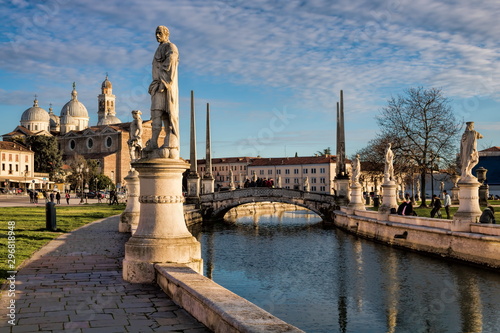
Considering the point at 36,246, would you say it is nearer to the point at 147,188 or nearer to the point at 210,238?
the point at 147,188

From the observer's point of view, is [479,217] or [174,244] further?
[479,217]

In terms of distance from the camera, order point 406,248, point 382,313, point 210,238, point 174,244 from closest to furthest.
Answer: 1. point 174,244
2. point 382,313
3. point 406,248
4. point 210,238

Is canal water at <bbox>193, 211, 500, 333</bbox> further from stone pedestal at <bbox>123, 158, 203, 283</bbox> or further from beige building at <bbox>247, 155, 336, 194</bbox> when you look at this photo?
beige building at <bbox>247, 155, 336, 194</bbox>

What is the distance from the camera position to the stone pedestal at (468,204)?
17031 mm

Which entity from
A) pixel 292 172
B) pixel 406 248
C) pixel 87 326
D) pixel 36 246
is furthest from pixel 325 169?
pixel 87 326

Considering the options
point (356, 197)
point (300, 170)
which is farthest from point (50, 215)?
point (300, 170)

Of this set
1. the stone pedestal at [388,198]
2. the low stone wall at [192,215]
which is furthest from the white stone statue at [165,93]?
the low stone wall at [192,215]

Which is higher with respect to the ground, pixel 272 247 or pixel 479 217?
pixel 479 217

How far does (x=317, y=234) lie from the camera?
31.0 meters

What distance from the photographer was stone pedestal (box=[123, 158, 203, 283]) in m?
8.57

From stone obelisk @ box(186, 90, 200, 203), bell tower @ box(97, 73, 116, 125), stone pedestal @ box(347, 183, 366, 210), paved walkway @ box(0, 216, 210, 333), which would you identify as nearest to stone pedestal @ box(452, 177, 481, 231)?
paved walkway @ box(0, 216, 210, 333)

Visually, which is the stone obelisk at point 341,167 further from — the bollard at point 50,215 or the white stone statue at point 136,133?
the bollard at point 50,215

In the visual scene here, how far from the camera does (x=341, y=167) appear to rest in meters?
37.2

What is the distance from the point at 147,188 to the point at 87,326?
3315 mm
